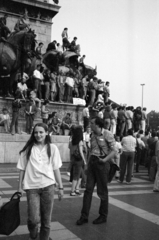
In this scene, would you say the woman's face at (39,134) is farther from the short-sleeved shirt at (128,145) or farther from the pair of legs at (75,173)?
the short-sleeved shirt at (128,145)

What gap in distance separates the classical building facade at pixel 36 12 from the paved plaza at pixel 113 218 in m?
15.4

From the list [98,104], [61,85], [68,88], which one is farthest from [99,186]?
[98,104]

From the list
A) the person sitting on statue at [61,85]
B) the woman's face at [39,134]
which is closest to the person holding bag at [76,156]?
the woman's face at [39,134]

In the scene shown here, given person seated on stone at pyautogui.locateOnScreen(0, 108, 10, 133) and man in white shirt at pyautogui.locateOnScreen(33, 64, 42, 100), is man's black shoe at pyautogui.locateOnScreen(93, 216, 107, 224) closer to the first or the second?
person seated on stone at pyautogui.locateOnScreen(0, 108, 10, 133)

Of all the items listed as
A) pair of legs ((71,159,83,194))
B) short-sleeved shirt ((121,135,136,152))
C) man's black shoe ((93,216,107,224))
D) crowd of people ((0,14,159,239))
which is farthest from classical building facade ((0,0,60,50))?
man's black shoe ((93,216,107,224))

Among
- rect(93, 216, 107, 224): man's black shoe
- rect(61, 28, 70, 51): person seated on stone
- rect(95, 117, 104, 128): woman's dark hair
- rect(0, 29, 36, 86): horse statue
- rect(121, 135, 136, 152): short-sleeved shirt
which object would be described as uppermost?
rect(61, 28, 70, 51): person seated on stone

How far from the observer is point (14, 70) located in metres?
16.0

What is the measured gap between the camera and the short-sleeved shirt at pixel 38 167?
370 centimetres

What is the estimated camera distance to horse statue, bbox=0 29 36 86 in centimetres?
1551

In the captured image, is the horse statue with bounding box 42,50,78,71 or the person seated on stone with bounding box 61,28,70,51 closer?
the horse statue with bounding box 42,50,78,71

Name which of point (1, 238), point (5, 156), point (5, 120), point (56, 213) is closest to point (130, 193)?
point (56, 213)

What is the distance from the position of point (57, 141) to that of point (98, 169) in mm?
8570

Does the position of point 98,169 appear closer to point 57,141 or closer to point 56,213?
point 56,213

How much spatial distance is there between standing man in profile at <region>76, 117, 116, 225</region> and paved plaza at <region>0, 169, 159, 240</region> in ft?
0.81
